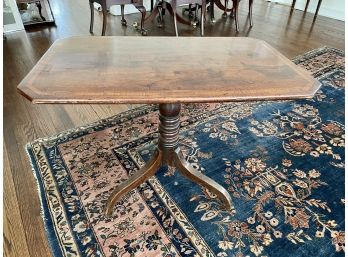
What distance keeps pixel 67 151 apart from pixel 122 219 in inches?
22.9

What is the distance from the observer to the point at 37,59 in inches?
104

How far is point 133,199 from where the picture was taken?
4.20 ft

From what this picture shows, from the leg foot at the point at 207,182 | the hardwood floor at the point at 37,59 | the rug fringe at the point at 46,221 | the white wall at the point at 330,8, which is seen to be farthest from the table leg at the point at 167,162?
the white wall at the point at 330,8

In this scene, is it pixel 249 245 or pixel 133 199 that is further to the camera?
pixel 133 199

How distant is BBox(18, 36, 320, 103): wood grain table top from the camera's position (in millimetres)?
758

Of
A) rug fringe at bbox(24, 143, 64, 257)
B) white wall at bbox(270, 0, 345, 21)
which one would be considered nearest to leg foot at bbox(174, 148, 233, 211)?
rug fringe at bbox(24, 143, 64, 257)

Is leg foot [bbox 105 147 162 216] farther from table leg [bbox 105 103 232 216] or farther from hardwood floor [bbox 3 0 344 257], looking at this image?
hardwood floor [bbox 3 0 344 257]

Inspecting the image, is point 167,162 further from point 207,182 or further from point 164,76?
point 164,76

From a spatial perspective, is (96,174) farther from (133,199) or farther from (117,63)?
(117,63)

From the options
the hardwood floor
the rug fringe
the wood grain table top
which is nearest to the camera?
the wood grain table top

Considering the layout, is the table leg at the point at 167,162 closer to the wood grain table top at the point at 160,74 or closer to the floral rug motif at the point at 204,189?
the floral rug motif at the point at 204,189

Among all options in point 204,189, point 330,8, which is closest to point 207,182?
point 204,189

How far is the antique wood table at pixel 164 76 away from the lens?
30.0 inches

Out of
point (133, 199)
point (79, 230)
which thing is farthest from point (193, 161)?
point (79, 230)
